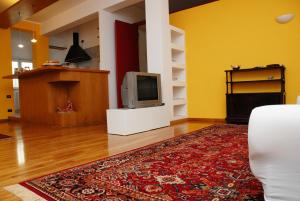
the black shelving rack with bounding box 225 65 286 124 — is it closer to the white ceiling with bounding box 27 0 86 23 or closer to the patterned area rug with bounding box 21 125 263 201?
the patterned area rug with bounding box 21 125 263 201

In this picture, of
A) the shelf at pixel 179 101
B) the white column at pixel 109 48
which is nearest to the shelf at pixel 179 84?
the shelf at pixel 179 101

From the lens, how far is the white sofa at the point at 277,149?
930 mm

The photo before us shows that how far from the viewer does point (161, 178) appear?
62.0 inches

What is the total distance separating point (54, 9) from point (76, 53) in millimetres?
1690

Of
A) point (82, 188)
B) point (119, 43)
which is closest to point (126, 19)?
point (119, 43)

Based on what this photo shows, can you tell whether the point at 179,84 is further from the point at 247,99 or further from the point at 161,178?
the point at 161,178

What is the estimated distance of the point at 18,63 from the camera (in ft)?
28.8

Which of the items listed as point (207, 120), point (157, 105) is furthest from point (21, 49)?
point (207, 120)

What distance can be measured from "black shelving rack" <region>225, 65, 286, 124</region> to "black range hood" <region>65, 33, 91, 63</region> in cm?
509

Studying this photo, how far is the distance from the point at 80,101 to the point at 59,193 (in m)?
3.63

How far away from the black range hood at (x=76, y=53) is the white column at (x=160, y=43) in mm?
4014

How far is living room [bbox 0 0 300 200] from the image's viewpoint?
134cm

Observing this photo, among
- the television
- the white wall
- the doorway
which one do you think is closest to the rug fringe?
the television

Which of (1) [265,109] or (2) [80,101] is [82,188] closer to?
(1) [265,109]
